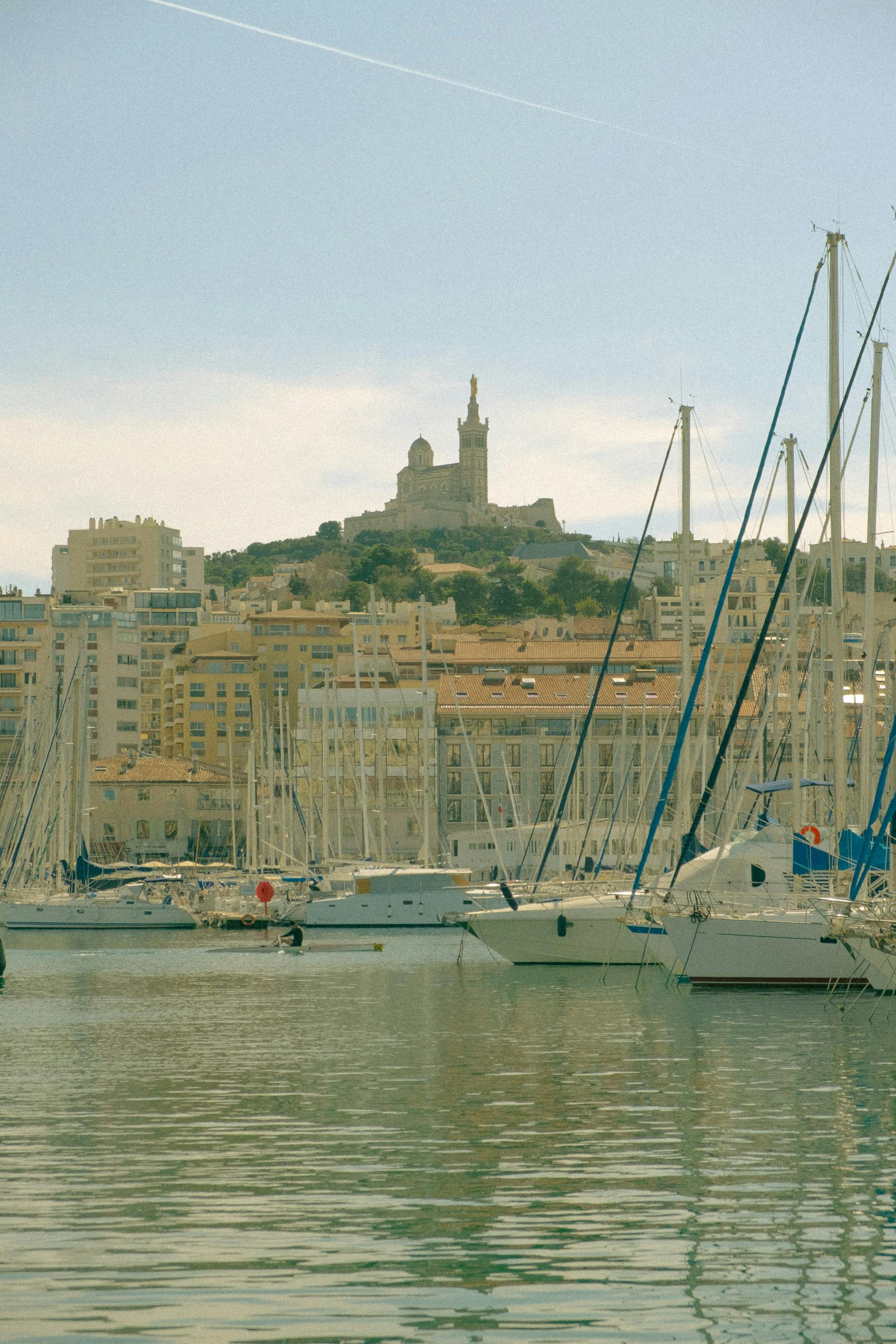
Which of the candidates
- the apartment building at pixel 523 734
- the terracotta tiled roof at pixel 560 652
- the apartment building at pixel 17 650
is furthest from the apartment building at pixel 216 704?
the apartment building at pixel 523 734

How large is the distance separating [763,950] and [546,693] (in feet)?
273

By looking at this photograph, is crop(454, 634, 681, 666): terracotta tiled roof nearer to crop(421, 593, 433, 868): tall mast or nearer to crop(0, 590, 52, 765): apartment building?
crop(0, 590, 52, 765): apartment building

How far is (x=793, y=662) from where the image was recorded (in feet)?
145

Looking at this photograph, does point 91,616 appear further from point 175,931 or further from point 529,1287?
point 529,1287

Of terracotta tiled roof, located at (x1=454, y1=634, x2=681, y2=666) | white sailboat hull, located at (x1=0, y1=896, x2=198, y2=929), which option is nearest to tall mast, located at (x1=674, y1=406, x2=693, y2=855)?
white sailboat hull, located at (x1=0, y1=896, x2=198, y2=929)

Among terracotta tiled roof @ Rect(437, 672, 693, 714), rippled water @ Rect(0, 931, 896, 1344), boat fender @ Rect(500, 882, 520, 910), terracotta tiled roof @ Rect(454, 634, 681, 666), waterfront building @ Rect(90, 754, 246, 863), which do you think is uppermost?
terracotta tiled roof @ Rect(454, 634, 681, 666)

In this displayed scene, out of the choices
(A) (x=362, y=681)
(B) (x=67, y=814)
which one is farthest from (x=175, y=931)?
(A) (x=362, y=681)

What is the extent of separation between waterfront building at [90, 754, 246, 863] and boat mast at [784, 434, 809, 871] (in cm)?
9201

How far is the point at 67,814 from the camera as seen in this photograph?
86062mm

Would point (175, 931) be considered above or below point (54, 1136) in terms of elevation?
below

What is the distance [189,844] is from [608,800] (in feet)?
157

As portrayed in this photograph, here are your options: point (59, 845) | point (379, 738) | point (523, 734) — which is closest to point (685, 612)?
point (379, 738)

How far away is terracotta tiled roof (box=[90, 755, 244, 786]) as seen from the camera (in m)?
142

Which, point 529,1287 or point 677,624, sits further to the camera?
point 677,624
